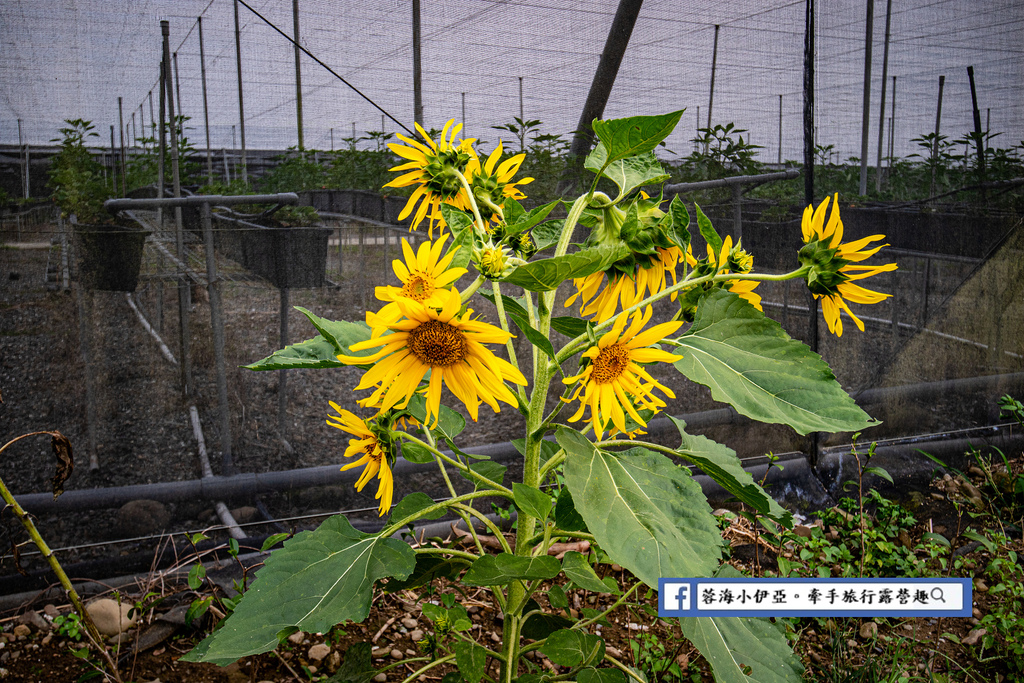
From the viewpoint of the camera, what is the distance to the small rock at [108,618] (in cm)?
104

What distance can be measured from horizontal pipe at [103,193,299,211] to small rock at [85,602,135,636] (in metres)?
0.70

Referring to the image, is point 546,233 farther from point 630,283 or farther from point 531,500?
point 531,500

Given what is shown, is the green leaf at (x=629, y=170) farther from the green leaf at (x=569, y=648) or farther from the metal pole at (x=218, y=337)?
the metal pole at (x=218, y=337)

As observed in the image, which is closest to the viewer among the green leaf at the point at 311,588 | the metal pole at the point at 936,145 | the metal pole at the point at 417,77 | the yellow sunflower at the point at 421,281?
the yellow sunflower at the point at 421,281

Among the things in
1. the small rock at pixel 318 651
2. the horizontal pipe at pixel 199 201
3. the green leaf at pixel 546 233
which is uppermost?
the horizontal pipe at pixel 199 201

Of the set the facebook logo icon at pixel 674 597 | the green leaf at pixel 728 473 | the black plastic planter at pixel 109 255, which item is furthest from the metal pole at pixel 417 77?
the facebook logo icon at pixel 674 597

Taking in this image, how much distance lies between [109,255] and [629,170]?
1059 mm

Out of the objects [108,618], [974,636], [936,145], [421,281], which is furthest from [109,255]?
[936,145]

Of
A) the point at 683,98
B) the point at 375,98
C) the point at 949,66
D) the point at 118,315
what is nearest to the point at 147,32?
the point at 375,98

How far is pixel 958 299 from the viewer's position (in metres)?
1.90

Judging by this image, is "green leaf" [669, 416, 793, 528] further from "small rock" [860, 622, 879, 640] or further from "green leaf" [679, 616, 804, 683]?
"small rock" [860, 622, 879, 640]

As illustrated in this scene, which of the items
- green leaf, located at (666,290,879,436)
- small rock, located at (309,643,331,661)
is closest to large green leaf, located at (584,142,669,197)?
green leaf, located at (666,290,879,436)

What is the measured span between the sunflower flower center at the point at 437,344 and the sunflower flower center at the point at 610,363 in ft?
0.39

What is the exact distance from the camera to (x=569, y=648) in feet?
2.15
